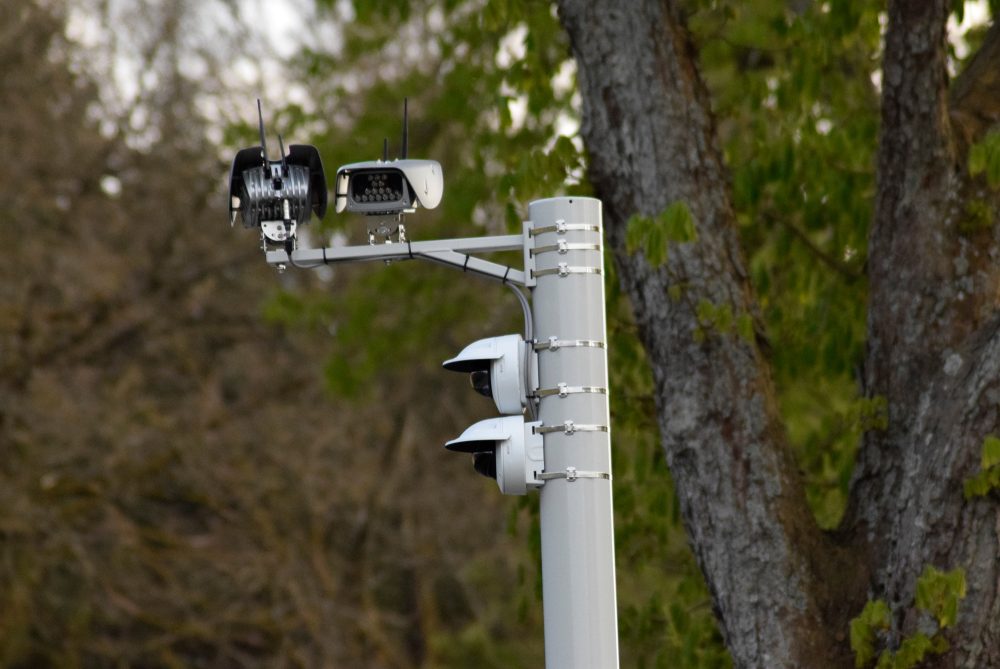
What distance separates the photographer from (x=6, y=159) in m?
13.3

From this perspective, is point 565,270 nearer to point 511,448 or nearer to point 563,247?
point 563,247

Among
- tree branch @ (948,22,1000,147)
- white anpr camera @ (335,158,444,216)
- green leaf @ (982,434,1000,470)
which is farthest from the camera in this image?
tree branch @ (948,22,1000,147)

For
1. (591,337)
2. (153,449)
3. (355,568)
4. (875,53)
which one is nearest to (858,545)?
(591,337)

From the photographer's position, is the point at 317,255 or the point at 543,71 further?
the point at 543,71

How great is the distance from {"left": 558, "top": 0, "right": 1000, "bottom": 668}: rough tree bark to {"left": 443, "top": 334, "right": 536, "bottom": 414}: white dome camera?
1.02 meters

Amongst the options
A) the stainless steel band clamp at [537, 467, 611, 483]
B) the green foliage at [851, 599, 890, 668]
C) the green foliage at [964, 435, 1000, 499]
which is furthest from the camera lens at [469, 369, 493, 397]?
the green foliage at [964, 435, 1000, 499]

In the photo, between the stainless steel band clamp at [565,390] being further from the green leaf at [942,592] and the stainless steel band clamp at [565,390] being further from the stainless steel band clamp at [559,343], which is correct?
the green leaf at [942,592]

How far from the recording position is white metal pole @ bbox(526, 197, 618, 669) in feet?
15.2

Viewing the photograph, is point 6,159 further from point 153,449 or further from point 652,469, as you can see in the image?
point 652,469

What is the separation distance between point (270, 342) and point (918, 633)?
482 inches

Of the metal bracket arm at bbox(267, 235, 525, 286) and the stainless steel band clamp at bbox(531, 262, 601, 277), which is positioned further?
the metal bracket arm at bbox(267, 235, 525, 286)

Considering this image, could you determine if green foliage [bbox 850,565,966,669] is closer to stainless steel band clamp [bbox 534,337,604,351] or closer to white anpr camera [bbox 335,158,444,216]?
stainless steel band clamp [bbox 534,337,604,351]

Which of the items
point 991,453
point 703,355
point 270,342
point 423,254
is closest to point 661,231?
point 703,355

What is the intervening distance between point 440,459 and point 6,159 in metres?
7.58
